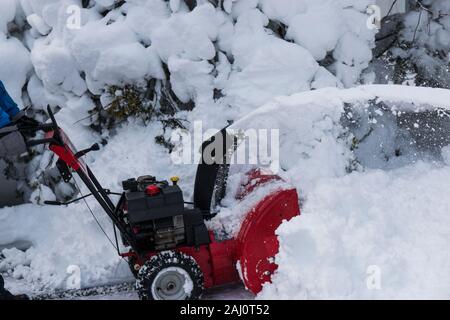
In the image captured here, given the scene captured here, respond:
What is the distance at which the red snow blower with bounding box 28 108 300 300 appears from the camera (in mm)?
3934

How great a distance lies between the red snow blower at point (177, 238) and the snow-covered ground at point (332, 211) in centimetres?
23

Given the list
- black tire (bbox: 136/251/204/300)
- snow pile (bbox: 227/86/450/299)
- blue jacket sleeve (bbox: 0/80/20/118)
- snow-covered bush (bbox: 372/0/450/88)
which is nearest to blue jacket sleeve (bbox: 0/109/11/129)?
blue jacket sleeve (bbox: 0/80/20/118)

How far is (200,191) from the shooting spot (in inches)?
184

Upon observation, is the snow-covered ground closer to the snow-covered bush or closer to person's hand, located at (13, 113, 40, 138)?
the snow-covered bush

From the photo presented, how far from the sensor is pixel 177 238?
13.5 ft

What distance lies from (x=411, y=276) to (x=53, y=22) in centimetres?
491

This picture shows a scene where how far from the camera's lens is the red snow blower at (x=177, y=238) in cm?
393

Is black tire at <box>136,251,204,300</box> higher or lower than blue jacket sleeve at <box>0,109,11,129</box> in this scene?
lower

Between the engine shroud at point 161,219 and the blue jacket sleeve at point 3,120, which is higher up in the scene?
the blue jacket sleeve at point 3,120

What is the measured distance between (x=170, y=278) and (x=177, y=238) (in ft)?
1.05

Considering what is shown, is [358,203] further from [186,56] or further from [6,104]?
[6,104]

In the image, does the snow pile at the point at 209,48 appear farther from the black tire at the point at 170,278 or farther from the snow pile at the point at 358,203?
the black tire at the point at 170,278

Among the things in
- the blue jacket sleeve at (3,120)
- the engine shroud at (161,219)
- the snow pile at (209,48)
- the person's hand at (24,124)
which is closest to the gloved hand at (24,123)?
the person's hand at (24,124)

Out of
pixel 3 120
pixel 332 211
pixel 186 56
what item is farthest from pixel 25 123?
pixel 332 211
